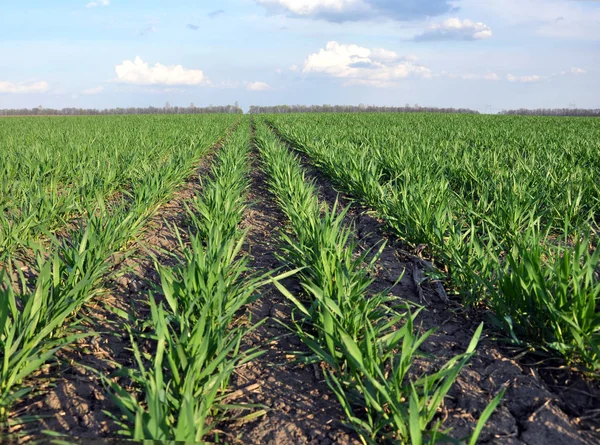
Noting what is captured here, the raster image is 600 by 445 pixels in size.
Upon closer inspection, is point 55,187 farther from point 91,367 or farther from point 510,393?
point 510,393

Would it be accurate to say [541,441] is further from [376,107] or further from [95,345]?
[376,107]

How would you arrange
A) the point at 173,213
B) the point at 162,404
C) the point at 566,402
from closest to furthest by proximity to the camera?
the point at 162,404
the point at 566,402
the point at 173,213

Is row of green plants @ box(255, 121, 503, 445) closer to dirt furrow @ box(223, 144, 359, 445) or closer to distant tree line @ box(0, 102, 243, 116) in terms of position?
→ dirt furrow @ box(223, 144, 359, 445)

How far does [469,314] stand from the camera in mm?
2807

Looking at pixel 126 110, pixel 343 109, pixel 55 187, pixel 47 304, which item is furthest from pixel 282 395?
pixel 126 110

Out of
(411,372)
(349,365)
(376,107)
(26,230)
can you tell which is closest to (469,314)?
(411,372)

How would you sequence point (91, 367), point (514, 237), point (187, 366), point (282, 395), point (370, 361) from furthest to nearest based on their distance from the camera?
point (514, 237) → point (91, 367) → point (282, 395) → point (187, 366) → point (370, 361)

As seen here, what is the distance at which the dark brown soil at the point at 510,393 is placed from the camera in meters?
1.81

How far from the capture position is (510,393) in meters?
2.07

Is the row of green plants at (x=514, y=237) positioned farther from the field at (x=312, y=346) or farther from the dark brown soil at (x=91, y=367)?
the dark brown soil at (x=91, y=367)

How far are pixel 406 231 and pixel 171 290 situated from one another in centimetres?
233

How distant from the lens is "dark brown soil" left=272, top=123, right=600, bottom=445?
181cm

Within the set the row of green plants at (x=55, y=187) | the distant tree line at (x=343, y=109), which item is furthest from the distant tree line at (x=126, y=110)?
the row of green plants at (x=55, y=187)

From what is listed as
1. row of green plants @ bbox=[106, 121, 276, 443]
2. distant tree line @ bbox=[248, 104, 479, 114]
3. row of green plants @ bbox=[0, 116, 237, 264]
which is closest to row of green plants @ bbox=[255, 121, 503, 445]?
row of green plants @ bbox=[106, 121, 276, 443]
